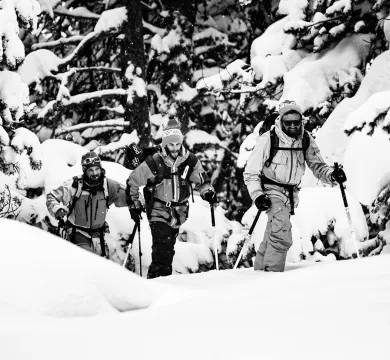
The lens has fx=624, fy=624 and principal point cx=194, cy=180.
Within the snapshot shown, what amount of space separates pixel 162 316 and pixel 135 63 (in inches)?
493

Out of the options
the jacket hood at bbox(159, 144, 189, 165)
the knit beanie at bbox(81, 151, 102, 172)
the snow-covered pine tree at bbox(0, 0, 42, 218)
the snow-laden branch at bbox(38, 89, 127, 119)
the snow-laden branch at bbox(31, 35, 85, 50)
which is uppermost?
the snow-laden branch at bbox(31, 35, 85, 50)

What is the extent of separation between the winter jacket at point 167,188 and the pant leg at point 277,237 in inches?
61.7

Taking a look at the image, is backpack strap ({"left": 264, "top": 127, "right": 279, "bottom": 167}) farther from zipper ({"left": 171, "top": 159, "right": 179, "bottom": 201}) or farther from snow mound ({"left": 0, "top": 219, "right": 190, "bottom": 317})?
snow mound ({"left": 0, "top": 219, "right": 190, "bottom": 317})

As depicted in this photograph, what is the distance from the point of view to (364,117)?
7.37 m

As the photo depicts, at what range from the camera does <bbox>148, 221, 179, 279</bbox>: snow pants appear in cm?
809

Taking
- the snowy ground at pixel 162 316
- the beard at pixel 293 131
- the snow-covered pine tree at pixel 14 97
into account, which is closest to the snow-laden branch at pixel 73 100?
the snow-covered pine tree at pixel 14 97

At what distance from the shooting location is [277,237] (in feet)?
22.3

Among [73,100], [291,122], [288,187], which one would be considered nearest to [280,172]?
[288,187]

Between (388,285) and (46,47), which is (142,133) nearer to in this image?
(46,47)

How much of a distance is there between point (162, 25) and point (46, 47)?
11.9ft

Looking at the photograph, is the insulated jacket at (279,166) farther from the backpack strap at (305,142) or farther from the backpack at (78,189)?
the backpack at (78,189)

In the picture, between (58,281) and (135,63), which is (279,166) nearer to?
(58,281)

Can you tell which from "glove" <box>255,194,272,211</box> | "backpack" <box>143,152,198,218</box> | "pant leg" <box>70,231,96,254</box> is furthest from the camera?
"pant leg" <box>70,231,96,254</box>

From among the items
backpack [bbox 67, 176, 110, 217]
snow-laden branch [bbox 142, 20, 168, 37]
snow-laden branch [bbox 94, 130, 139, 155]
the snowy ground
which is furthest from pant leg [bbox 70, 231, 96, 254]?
snow-laden branch [bbox 142, 20, 168, 37]
